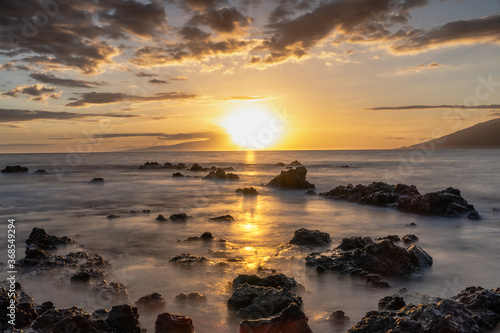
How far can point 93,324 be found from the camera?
18.7 feet

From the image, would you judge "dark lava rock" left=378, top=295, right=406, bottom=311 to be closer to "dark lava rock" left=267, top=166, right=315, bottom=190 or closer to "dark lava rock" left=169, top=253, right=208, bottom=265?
"dark lava rock" left=169, top=253, right=208, bottom=265

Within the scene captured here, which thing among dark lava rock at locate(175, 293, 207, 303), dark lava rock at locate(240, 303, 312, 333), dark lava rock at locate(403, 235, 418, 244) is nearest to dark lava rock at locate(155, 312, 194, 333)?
dark lava rock at locate(240, 303, 312, 333)

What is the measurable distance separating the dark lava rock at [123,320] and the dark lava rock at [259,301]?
2073 millimetres

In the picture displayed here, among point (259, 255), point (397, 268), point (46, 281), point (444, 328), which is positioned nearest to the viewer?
point (444, 328)

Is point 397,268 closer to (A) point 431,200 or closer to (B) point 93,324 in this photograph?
(B) point 93,324

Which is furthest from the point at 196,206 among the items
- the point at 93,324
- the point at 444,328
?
the point at 444,328

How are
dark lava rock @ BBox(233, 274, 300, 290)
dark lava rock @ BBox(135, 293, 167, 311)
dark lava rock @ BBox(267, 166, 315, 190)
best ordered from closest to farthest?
1. dark lava rock @ BBox(135, 293, 167, 311)
2. dark lava rock @ BBox(233, 274, 300, 290)
3. dark lava rock @ BBox(267, 166, 315, 190)

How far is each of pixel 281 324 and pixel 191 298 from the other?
2752 millimetres

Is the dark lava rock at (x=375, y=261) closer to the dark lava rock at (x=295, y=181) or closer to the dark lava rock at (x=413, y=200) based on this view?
the dark lava rock at (x=413, y=200)

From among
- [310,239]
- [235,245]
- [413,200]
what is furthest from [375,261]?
[413,200]

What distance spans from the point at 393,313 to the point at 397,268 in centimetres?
386

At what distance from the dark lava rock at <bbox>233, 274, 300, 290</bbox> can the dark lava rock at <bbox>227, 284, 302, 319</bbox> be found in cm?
66

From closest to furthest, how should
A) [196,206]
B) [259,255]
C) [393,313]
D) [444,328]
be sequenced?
[444,328]
[393,313]
[259,255]
[196,206]

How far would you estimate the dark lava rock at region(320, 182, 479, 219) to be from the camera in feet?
61.7
